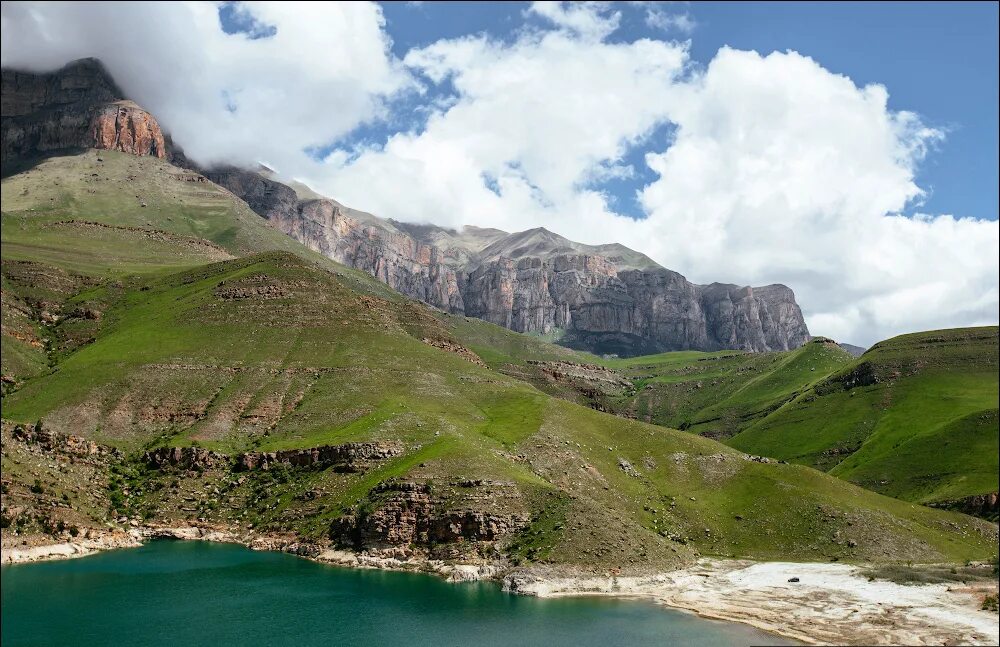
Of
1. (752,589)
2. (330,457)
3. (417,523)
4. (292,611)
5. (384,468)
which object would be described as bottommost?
(292,611)

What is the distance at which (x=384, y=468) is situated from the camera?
12756cm

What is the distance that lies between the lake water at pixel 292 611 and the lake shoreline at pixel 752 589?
299 centimetres

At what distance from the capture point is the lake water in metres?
74.3

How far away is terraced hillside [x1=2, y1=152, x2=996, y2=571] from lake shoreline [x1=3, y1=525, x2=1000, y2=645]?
305cm

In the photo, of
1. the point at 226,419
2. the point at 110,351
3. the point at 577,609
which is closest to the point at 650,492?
the point at 577,609

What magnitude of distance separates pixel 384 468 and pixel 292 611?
43.5 meters

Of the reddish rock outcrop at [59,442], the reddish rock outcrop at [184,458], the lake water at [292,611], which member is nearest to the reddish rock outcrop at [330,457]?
the reddish rock outcrop at [184,458]

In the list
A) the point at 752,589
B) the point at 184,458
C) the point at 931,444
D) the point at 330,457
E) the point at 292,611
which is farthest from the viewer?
the point at 931,444

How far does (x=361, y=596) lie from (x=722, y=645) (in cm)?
4533

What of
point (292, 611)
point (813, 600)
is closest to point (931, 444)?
point (813, 600)

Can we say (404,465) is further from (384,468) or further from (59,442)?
(59,442)

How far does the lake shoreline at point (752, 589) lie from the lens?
7984 cm

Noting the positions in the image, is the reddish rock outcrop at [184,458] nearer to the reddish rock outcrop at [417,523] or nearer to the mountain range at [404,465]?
the mountain range at [404,465]

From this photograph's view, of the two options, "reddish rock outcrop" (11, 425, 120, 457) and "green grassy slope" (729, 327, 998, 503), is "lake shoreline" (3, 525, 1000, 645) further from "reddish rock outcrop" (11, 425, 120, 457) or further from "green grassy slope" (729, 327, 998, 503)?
"green grassy slope" (729, 327, 998, 503)
